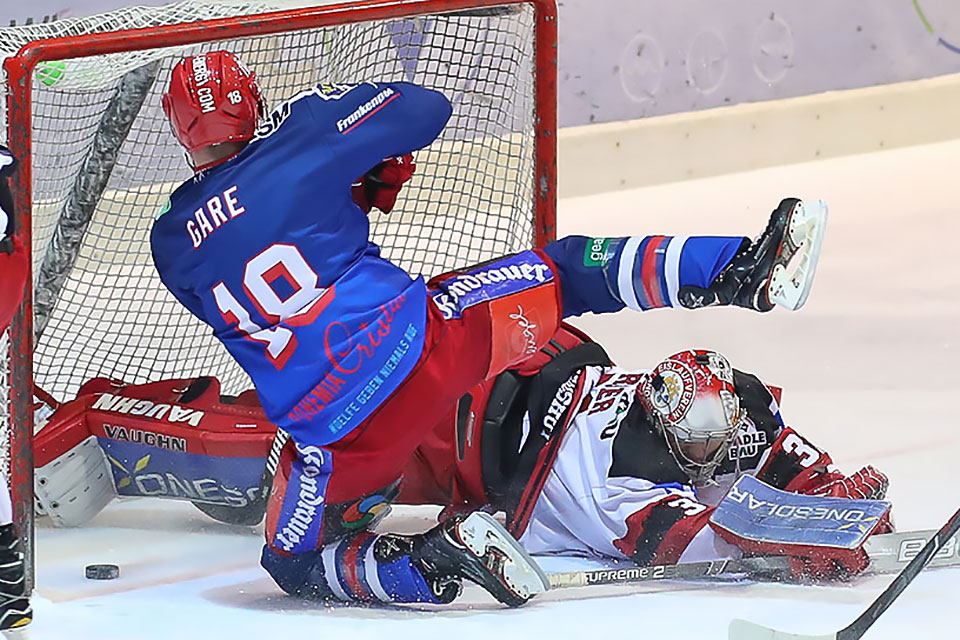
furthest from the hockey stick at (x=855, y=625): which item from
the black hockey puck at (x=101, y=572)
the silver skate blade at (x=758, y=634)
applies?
the black hockey puck at (x=101, y=572)

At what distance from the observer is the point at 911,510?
2885mm

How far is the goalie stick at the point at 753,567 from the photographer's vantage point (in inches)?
99.1

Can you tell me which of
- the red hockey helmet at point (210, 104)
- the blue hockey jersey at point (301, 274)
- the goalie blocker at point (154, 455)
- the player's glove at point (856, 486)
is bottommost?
the goalie blocker at point (154, 455)

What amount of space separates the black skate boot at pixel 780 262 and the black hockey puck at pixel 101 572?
108 cm

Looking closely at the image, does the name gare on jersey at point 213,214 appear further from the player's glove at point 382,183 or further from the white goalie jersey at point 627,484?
the white goalie jersey at point 627,484

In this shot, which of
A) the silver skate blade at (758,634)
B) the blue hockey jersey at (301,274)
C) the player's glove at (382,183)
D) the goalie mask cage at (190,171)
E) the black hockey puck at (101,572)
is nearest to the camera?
the silver skate blade at (758,634)

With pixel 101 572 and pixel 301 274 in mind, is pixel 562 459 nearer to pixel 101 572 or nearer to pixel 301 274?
pixel 301 274

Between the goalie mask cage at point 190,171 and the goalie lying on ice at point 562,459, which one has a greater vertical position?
the goalie mask cage at point 190,171

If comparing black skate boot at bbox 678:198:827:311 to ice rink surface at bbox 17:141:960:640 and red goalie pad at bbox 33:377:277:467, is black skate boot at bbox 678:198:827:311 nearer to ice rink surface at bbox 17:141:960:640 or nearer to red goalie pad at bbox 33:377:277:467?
ice rink surface at bbox 17:141:960:640

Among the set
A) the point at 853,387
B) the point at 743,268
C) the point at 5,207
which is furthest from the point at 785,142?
the point at 5,207

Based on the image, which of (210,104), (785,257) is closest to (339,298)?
(210,104)

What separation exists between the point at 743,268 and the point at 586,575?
512 mm

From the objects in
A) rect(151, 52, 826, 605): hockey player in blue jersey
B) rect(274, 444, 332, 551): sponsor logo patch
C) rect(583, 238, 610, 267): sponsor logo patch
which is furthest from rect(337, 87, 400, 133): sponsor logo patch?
rect(274, 444, 332, 551): sponsor logo patch

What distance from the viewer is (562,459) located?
2680mm
